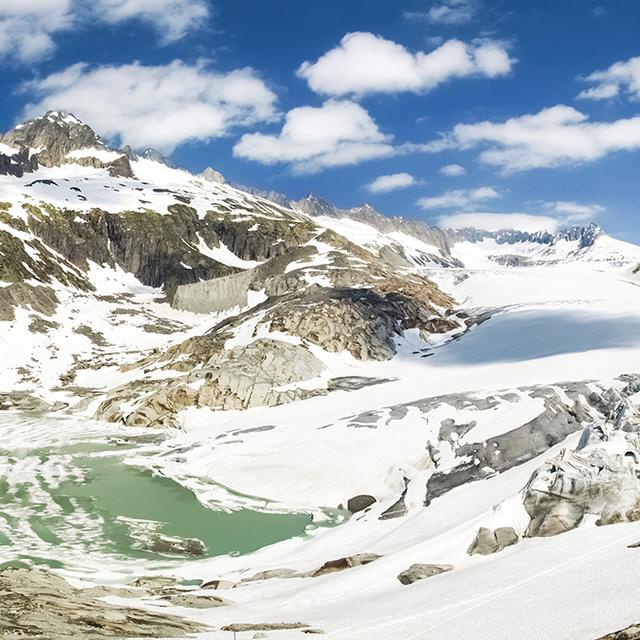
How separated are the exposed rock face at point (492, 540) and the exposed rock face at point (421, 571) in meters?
1.02

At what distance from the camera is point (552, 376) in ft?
150

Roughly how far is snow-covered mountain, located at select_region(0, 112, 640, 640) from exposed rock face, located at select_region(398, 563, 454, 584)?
0.24 ft

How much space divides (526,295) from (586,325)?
98.5 ft

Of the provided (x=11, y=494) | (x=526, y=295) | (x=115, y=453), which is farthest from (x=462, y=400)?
(x=526, y=295)

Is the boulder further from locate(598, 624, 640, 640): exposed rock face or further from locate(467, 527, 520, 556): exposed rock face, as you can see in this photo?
locate(598, 624, 640, 640): exposed rock face

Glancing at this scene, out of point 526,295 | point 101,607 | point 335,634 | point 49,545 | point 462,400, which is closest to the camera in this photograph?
point 335,634

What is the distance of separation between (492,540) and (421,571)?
8.06 feet

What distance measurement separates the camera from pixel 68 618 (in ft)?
35.2

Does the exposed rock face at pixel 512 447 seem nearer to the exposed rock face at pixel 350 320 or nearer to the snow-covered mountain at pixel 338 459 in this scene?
the snow-covered mountain at pixel 338 459

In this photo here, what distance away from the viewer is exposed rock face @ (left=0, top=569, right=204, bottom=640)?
9573 mm

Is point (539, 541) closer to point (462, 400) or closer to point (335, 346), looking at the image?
point (462, 400)

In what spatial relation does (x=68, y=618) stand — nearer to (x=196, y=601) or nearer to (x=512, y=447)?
(x=196, y=601)

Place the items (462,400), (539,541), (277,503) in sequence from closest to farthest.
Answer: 1. (539,541)
2. (277,503)
3. (462,400)

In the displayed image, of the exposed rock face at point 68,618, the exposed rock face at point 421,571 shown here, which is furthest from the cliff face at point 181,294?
the exposed rock face at point 68,618
